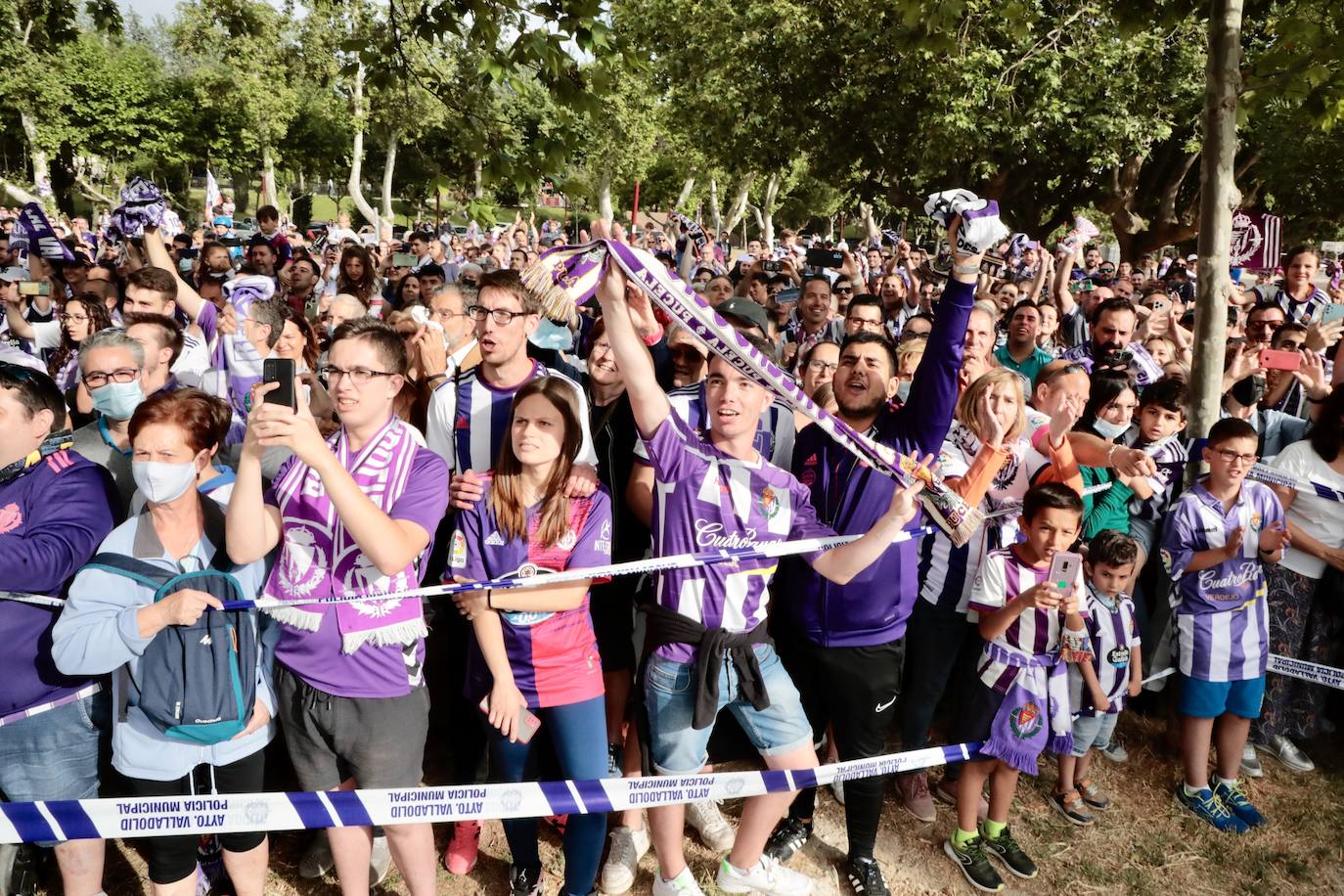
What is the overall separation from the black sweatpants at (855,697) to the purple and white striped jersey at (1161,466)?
1917 millimetres

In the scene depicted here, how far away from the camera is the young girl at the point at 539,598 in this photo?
307cm

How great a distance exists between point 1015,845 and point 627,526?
2113 mm

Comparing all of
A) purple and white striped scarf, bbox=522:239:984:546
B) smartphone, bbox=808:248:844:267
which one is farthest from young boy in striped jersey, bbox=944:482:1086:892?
smartphone, bbox=808:248:844:267

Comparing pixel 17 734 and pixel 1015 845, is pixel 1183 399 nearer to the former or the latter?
pixel 1015 845

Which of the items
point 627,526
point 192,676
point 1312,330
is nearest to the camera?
point 192,676

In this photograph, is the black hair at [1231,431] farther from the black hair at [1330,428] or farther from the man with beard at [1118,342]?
the man with beard at [1118,342]


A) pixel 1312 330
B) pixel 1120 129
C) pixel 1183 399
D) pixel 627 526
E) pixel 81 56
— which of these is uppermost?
pixel 81 56

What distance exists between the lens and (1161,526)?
4625mm

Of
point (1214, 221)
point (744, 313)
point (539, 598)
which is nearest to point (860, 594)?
point (539, 598)

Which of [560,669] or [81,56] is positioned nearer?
[560,669]

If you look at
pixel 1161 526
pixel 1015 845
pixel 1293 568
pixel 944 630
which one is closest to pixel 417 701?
pixel 944 630

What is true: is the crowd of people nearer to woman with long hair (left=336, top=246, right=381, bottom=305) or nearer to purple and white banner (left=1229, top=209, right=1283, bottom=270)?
woman with long hair (left=336, top=246, right=381, bottom=305)

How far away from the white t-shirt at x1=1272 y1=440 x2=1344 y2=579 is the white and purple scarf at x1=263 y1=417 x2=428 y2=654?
4191 millimetres

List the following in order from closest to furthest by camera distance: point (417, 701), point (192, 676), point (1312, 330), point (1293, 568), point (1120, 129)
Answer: point (192, 676) → point (417, 701) → point (1293, 568) → point (1312, 330) → point (1120, 129)
